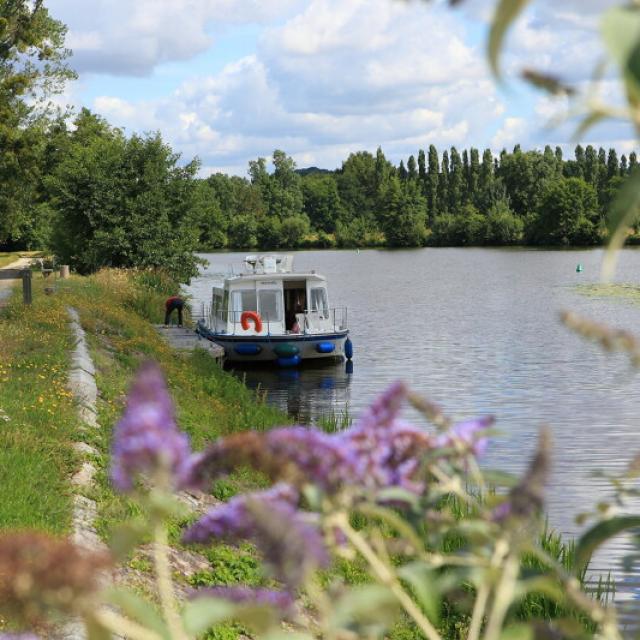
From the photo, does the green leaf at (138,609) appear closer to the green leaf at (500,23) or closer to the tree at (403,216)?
the green leaf at (500,23)

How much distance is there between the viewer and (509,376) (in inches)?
983

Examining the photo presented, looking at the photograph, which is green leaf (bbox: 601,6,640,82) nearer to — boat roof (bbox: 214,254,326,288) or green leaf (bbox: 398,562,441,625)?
green leaf (bbox: 398,562,441,625)

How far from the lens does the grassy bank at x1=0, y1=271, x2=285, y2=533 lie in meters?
8.29

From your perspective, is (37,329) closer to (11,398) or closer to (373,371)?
(11,398)

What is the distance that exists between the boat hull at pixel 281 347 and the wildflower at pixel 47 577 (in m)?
26.3

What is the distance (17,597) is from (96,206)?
41.1m

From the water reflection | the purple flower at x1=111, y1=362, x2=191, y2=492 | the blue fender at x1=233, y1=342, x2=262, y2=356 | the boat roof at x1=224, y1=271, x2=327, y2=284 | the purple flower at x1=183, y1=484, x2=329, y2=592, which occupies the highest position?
the purple flower at x1=111, y1=362, x2=191, y2=492

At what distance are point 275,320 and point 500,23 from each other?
1107 inches

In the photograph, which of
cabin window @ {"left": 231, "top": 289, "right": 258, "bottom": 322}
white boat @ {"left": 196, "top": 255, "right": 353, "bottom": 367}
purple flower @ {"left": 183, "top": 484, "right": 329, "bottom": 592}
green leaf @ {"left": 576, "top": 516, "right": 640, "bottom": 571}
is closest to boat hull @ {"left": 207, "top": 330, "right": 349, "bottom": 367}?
white boat @ {"left": 196, "top": 255, "right": 353, "bottom": 367}

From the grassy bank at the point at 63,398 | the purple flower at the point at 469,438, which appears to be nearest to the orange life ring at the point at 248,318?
the grassy bank at the point at 63,398

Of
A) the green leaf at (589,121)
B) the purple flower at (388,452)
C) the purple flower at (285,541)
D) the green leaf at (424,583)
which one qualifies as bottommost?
the green leaf at (424,583)

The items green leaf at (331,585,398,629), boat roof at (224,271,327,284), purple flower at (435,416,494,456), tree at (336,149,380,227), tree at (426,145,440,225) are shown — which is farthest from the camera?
tree at (336,149,380,227)

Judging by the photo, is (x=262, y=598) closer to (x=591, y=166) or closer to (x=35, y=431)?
(x=35, y=431)

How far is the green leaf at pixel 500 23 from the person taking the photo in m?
1.12
